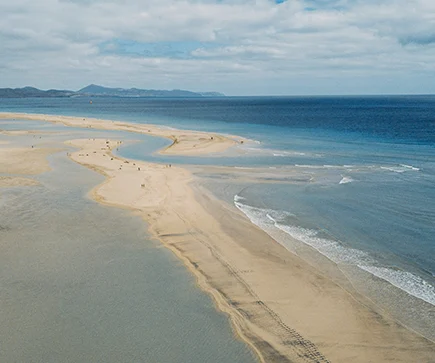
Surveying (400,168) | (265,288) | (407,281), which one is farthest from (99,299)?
(400,168)

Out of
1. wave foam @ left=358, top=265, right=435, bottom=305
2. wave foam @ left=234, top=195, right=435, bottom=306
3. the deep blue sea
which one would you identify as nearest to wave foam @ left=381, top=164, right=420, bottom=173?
the deep blue sea

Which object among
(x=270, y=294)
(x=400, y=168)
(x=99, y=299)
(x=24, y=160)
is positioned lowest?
(x=99, y=299)

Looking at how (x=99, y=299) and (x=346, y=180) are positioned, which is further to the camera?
(x=346, y=180)

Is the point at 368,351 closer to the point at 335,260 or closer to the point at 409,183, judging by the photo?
the point at 335,260

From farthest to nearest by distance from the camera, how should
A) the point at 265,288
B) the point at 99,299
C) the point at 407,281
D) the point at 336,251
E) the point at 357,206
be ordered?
the point at 357,206 < the point at 336,251 < the point at 407,281 < the point at 265,288 < the point at 99,299

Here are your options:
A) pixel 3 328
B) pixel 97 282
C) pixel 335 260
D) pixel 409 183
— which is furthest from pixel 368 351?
pixel 409 183

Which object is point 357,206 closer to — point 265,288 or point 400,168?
point 265,288

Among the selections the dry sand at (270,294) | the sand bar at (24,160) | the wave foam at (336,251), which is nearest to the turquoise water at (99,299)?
the dry sand at (270,294)

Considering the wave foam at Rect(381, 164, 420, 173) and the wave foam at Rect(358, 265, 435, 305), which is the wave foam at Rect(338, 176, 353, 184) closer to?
the wave foam at Rect(381, 164, 420, 173)
